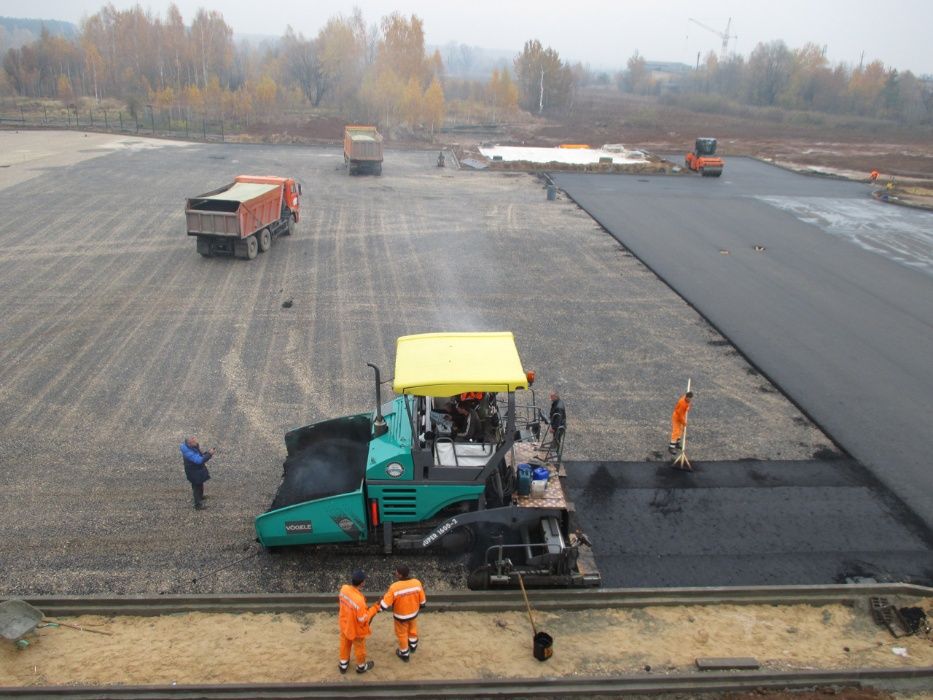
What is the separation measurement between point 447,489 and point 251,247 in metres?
14.1

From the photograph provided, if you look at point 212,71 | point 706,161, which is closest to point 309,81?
point 212,71

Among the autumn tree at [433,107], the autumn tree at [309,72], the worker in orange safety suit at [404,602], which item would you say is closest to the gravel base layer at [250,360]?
the worker in orange safety suit at [404,602]

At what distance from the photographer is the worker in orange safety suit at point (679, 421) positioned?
1042 cm

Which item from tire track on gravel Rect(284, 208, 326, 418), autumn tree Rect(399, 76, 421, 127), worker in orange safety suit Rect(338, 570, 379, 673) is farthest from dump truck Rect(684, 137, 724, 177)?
worker in orange safety suit Rect(338, 570, 379, 673)

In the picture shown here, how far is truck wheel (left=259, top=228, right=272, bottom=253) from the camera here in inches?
800

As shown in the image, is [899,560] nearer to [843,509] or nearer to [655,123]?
[843,509]

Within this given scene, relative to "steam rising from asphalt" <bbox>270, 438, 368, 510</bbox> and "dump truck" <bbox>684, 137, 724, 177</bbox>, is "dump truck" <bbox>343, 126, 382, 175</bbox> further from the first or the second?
"steam rising from asphalt" <bbox>270, 438, 368, 510</bbox>

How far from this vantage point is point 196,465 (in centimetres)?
866

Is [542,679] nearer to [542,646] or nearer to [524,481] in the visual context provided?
[542,646]

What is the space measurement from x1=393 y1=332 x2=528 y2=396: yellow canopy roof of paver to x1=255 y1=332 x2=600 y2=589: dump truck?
1 centimetres

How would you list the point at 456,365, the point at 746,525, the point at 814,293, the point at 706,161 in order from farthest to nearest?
1. the point at 706,161
2. the point at 814,293
3. the point at 746,525
4. the point at 456,365

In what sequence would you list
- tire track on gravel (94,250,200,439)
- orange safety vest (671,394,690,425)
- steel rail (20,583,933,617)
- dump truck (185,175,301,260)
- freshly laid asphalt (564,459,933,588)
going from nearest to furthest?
1. steel rail (20,583,933,617)
2. freshly laid asphalt (564,459,933,588)
3. orange safety vest (671,394,690,425)
4. tire track on gravel (94,250,200,439)
5. dump truck (185,175,301,260)

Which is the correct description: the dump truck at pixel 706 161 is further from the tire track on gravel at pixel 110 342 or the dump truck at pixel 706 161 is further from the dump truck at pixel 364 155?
the tire track on gravel at pixel 110 342

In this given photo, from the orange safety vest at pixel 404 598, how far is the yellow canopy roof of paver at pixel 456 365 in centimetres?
207
